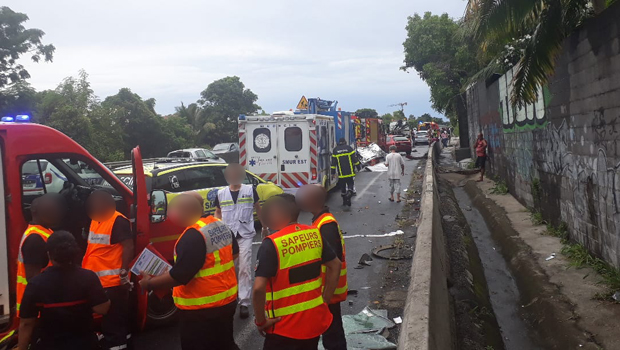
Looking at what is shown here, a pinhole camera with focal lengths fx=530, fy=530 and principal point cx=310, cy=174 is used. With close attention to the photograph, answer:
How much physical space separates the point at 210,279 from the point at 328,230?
1030mm

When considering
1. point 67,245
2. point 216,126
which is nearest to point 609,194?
point 67,245

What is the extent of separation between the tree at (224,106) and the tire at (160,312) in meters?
38.3

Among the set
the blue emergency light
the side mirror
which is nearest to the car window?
the side mirror

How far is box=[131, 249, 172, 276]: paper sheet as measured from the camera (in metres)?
3.97

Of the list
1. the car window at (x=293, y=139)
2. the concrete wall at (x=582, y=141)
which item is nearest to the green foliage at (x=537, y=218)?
the concrete wall at (x=582, y=141)

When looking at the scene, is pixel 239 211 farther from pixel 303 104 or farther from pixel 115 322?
pixel 303 104

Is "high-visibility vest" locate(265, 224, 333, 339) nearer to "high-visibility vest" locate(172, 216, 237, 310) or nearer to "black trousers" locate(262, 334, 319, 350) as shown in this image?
"black trousers" locate(262, 334, 319, 350)

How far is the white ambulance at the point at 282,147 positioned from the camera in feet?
46.4

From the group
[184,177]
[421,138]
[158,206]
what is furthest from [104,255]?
[421,138]

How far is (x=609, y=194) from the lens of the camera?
6527mm

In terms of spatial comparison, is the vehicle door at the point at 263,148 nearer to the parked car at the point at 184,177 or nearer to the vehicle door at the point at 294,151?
the vehicle door at the point at 294,151

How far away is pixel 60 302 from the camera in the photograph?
11.5 feet

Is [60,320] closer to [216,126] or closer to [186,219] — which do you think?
[186,219]

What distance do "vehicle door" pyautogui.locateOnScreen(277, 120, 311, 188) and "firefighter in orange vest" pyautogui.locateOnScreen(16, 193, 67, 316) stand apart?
9.99 metres
